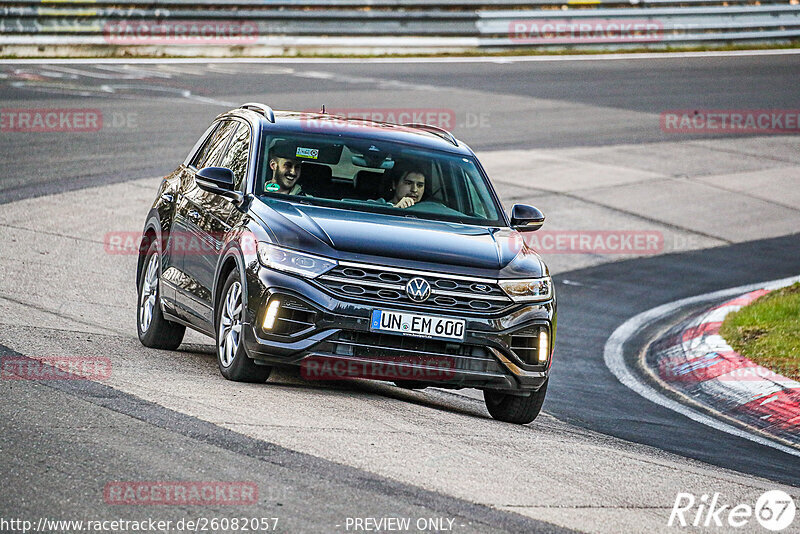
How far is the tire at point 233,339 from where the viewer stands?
26.6ft

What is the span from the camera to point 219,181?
870 centimetres

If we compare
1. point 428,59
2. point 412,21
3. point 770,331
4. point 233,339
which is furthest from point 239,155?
point 412,21

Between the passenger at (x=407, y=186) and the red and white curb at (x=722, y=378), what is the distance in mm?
3020

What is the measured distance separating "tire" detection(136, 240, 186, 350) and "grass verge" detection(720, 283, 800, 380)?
4.77 metres

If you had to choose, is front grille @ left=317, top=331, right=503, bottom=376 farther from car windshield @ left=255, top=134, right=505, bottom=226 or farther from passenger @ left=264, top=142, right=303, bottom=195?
passenger @ left=264, top=142, right=303, bottom=195

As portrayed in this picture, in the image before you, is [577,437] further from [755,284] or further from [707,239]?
[707,239]

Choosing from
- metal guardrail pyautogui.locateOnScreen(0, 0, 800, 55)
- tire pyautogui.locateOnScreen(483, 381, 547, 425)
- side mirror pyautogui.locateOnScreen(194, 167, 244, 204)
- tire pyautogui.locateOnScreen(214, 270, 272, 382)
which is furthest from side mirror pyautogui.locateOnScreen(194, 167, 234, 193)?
metal guardrail pyautogui.locateOnScreen(0, 0, 800, 55)

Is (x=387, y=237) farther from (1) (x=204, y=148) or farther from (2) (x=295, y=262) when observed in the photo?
(1) (x=204, y=148)

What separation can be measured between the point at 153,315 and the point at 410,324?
9.20 feet

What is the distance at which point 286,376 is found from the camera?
8.91 meters

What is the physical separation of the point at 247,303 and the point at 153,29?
74.6 ft

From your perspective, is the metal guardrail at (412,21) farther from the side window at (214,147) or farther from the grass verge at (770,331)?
the grass verge at (770,331)

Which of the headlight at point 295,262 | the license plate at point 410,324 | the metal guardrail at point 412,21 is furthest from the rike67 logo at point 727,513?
the metal guardrail at point 412,21

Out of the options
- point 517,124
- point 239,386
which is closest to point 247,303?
point 239,386
